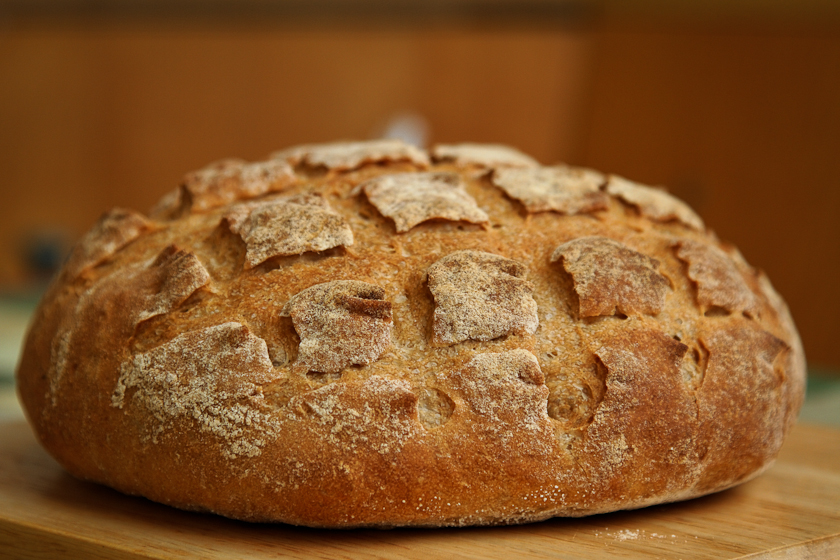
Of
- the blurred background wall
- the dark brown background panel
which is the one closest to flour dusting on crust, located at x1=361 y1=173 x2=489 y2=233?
the blurred background wall

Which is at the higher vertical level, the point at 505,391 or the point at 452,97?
the point at 452,97

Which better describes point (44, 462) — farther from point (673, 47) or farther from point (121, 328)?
point (673, 47)

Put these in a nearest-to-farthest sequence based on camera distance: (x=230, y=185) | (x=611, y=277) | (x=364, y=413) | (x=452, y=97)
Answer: (x=364, y=413)
(x=611, y=277)
(x=230, y=185)
(x=452, y=97)

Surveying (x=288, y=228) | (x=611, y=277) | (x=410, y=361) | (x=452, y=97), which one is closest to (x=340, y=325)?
(x=410, y=361)

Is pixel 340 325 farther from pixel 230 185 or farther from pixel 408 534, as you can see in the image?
pixel 230 185

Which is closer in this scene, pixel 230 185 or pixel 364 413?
pixel 364 413

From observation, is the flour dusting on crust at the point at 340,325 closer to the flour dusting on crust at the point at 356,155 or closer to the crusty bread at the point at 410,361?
the crusty bread at the point at 410,361
